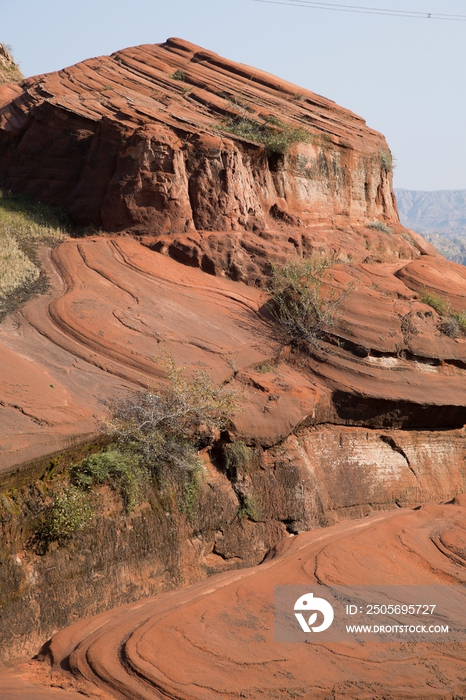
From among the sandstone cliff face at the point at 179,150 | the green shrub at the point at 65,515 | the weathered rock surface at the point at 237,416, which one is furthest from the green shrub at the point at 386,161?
the green shrub at the point at 65,515

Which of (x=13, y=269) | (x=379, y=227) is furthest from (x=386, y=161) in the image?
(x=13, y=269)

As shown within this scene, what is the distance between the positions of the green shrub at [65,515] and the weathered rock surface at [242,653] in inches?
35.0

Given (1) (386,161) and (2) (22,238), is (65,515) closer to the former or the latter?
(2) (22,238)

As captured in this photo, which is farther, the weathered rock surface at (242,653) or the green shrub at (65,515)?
the green shrub at (65,515)

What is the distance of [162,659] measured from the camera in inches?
204

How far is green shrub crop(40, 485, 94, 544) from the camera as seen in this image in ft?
21.1

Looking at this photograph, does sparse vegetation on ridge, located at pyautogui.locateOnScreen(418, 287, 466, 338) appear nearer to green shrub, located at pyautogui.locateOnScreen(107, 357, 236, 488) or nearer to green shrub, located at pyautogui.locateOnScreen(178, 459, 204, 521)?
green shrub, located at pyautogui.locateOnScreen(107, 357, 236, 488)

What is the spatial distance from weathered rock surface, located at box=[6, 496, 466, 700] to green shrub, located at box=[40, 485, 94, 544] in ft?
2.92

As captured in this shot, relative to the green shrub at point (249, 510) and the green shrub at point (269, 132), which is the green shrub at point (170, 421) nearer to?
the green shrub at point (249, 510)

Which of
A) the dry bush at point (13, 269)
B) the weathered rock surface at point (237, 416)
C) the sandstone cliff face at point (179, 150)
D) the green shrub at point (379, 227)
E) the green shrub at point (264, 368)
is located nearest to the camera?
the weathered rock surface at point (237, 416)

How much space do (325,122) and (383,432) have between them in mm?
8139

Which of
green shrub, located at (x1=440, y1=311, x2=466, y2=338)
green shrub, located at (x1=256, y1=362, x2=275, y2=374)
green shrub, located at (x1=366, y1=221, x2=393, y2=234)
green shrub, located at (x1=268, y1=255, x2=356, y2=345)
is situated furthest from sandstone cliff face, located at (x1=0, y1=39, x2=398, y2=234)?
green shrub, located at (x1=440, y1=311, x2=466, y2=338)

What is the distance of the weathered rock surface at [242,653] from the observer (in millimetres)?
5039

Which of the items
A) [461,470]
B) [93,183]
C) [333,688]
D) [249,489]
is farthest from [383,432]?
[93,183]
